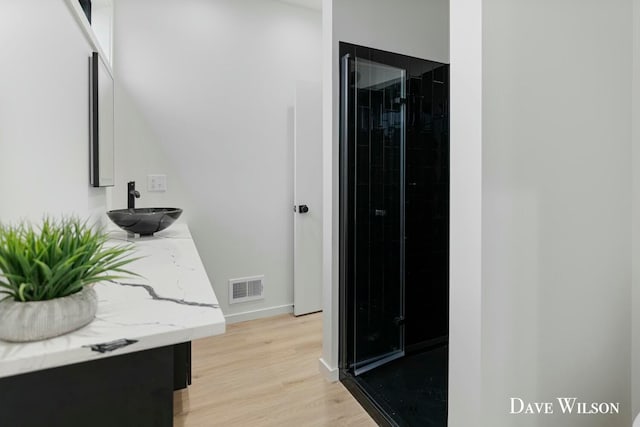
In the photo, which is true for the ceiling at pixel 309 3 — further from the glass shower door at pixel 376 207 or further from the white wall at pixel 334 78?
the glass shower door at pixel 376 207

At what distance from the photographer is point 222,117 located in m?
2.87

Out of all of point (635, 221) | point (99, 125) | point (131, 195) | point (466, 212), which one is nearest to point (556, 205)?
point (466, 212)

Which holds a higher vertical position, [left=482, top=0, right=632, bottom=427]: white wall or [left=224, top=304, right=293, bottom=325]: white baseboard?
[left=482, top=0, right=632, bottom=427]: white wall

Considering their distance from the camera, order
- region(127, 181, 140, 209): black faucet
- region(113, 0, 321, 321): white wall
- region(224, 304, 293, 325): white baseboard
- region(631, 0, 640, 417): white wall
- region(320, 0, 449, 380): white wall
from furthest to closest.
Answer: region(224, 304, 293, 325): white baseboard
region(113, 0, 321, 321): white wall
region(127, 181, 140, 209): black faucet
region(320, 0, 449, 380): white wall
region(631, 0, 640, 417): white wall

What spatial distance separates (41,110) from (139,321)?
34.2 inches

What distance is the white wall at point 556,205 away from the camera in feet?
3.66

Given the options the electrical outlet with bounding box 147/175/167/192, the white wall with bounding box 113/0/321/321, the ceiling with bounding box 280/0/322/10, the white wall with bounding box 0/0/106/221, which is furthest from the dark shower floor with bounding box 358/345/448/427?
the ceiling with bounding box 280/0/322/10

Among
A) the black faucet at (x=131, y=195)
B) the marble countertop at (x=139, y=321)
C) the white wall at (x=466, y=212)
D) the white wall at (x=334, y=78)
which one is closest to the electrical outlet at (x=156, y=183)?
the black faucet at (x=131, y=195)

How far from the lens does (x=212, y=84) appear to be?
282cm

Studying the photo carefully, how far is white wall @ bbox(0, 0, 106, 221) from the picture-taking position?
38.9 inches

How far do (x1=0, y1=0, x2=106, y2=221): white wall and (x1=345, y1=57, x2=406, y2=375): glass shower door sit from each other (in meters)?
1.33

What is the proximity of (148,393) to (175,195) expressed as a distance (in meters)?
2.15

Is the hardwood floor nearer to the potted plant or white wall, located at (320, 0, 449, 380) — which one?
white wall, located at (320, 0, 449, 380)

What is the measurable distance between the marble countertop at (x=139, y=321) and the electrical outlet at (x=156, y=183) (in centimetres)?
154
